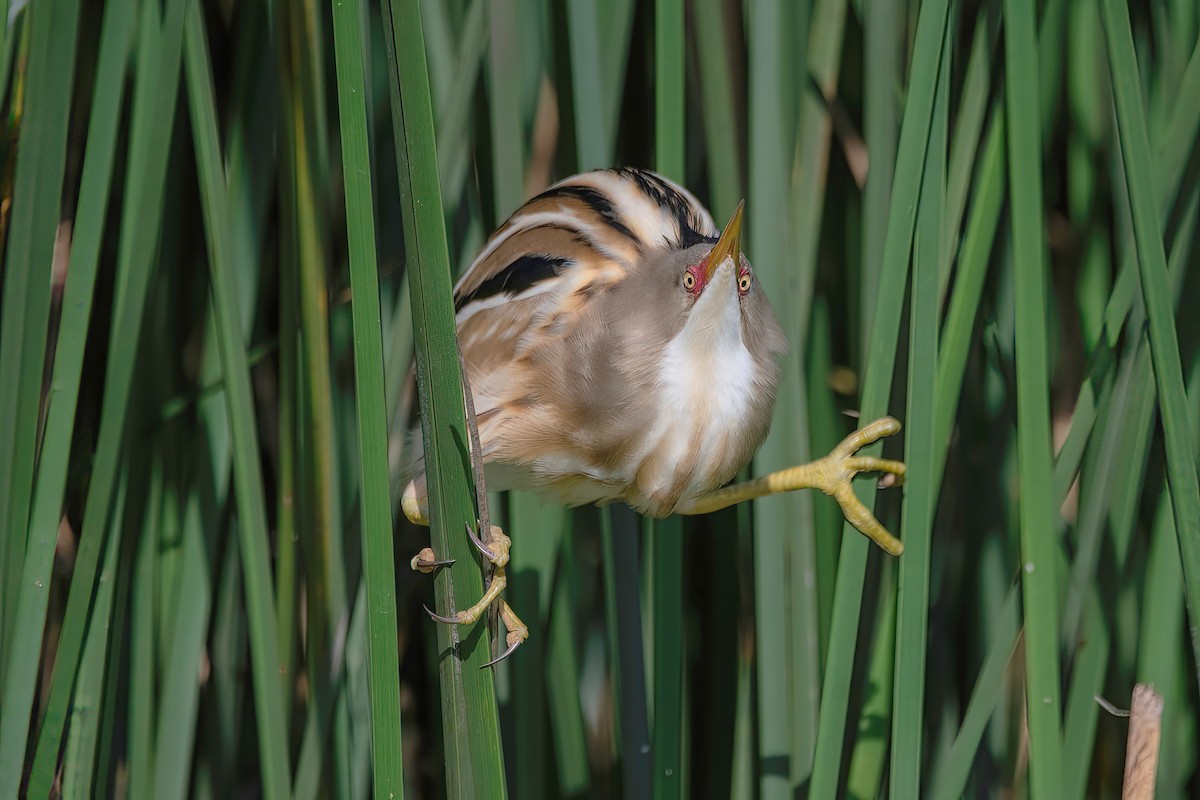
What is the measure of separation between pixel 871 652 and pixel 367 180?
2.23ft

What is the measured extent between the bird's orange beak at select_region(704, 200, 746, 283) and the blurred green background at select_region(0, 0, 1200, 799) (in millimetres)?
89

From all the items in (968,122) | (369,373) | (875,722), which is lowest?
(875,722)

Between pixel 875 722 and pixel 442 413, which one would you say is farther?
pixel 875 722

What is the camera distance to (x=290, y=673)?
1.07m

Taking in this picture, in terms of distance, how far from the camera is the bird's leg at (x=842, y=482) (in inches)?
38.0

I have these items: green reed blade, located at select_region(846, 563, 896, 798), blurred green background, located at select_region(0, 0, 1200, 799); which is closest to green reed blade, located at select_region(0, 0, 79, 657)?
blurred green background, located at select_region(0, 0, 1200, 799)

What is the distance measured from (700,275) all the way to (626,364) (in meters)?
0.11

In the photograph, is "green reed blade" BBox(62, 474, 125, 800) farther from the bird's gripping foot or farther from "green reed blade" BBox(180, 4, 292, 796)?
the bird's gripping foot

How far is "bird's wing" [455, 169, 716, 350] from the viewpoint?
1.04m

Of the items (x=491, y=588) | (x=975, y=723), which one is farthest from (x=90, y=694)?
(x=975, y=723)

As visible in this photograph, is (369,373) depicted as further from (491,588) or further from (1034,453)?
(1034,453)

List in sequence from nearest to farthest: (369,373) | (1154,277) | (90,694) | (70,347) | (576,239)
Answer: (369,373) < (1154,277) < (70,347) < (90,694) < (576,239)

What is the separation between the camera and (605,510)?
111cm

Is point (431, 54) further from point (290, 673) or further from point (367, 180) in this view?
point (290, 673)
